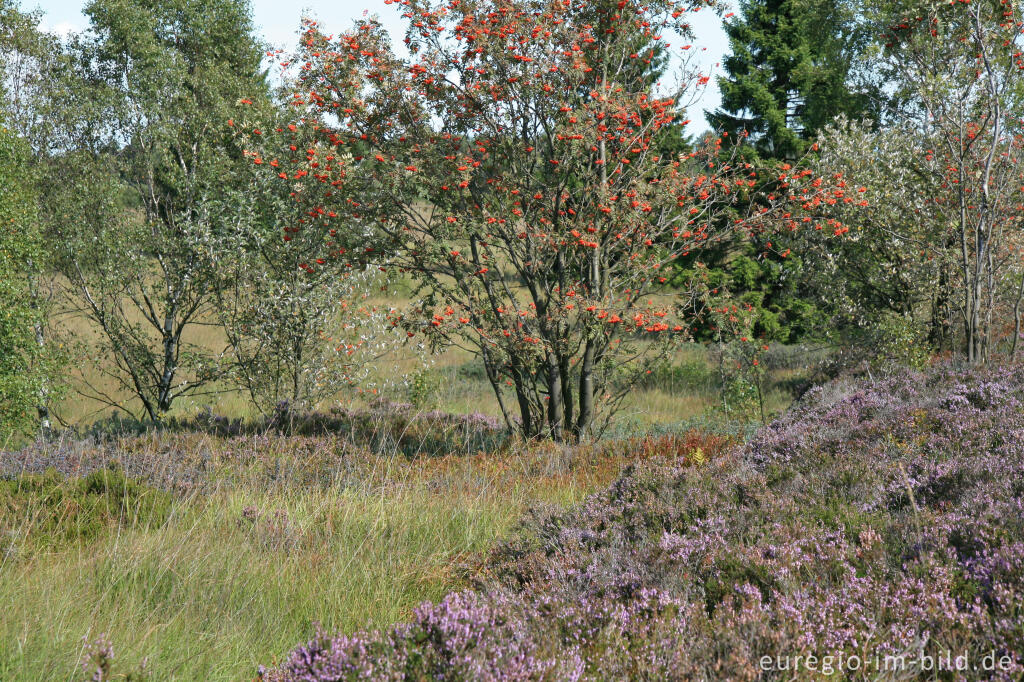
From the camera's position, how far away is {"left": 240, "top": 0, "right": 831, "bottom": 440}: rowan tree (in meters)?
7.67

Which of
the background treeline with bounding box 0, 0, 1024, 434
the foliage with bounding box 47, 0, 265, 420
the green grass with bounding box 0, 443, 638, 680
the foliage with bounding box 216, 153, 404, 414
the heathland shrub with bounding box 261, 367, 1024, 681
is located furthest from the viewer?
the foliage with bounding box 47, 0, 265, 420

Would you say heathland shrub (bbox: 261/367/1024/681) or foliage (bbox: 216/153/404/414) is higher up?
foliage (bbox: 216/153/404/414)

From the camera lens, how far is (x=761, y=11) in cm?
2166

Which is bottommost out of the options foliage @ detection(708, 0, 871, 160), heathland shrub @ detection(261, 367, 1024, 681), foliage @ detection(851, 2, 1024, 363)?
heathland shrub @ detection(261, 367, 1024, 681)

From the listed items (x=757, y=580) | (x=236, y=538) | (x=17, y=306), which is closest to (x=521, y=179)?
(x=236, y=538)

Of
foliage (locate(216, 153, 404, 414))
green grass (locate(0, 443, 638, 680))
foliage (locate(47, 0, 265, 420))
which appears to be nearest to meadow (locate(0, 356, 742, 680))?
green grass (locate(0, 443, 638, 680))

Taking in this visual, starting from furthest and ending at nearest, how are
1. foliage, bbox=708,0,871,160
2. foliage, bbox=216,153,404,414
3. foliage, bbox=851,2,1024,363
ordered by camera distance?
foliage, bbox=708,0,871,160, foliage, bbox=216,153,404,414, foliage, bbox=851,2,1024,363

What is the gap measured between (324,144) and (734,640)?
7591 mm

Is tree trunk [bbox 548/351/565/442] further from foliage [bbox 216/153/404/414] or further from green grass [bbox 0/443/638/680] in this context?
green grass [bbox 0/443/638/680]

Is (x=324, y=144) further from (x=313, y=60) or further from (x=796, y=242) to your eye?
(x=796, y=242)

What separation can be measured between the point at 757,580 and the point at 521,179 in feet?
19.4

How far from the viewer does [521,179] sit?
8086 mm

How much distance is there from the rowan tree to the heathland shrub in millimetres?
3470

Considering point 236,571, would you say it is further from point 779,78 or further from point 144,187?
point 779,78
